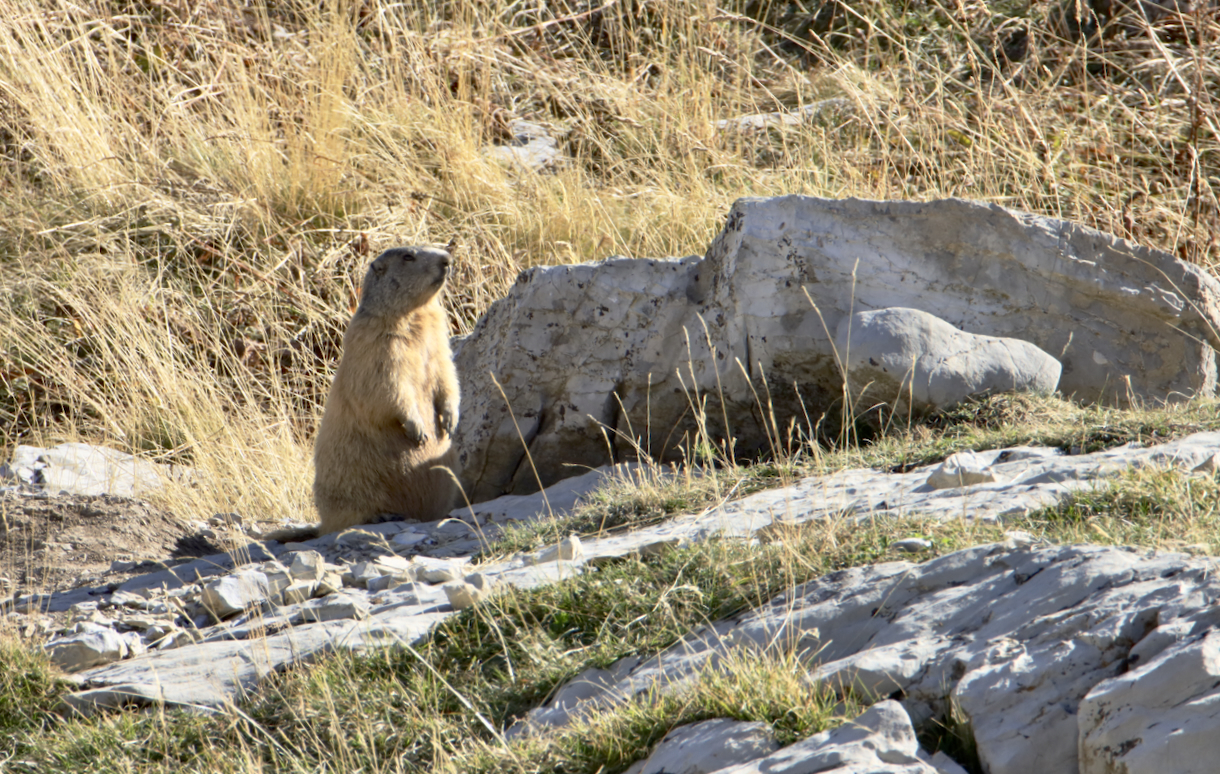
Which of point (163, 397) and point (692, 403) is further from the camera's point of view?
point (163, 397)

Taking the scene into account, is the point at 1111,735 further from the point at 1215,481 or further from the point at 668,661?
the point at 1215,481

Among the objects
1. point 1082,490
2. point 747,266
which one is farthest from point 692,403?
point 1082,490

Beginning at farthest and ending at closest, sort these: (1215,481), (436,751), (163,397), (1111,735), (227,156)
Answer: (227,156) → (163,397) → (1215,481) → (436,751) → (1111,735)

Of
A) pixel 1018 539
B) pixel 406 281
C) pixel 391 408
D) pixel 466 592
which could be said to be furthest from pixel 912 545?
pixel 406 281

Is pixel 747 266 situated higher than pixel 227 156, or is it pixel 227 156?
pixel 227 156

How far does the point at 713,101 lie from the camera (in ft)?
35.8

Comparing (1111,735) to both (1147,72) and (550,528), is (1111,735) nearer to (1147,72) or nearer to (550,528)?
(550,528)

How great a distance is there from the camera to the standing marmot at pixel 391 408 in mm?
6512

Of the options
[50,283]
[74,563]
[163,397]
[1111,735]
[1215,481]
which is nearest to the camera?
[1111,735]

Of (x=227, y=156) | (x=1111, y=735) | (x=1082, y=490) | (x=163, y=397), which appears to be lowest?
(x=163, y=397)

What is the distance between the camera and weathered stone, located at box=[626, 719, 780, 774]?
263 centimetres

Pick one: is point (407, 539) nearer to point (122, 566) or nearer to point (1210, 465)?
point (122, 566)

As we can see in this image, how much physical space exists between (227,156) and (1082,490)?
832 centimetres

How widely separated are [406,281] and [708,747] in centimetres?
453
